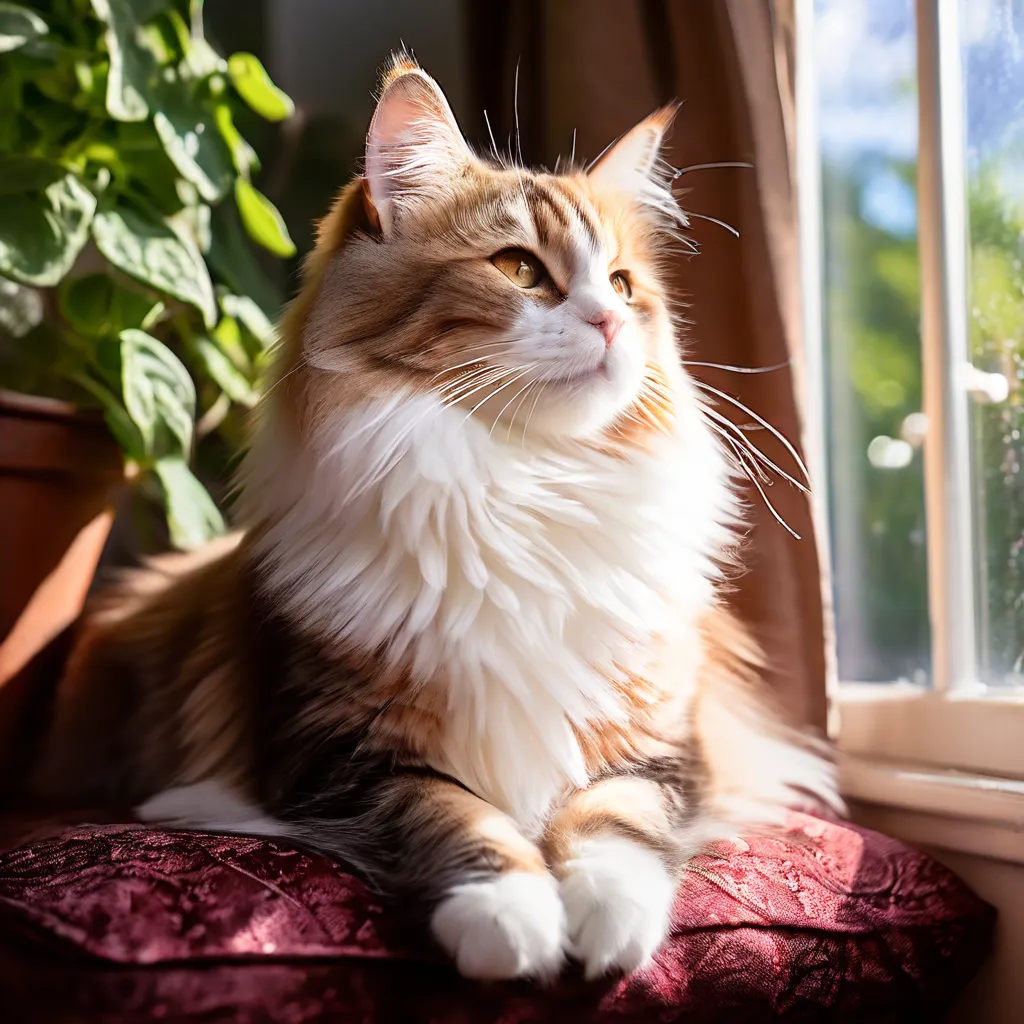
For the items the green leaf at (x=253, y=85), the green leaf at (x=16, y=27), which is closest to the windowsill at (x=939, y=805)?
the green leaf at (x=253, y=85)

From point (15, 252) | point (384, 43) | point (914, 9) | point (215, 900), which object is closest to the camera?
point (215, 900)

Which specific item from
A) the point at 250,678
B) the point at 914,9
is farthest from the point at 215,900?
the point at 914,9

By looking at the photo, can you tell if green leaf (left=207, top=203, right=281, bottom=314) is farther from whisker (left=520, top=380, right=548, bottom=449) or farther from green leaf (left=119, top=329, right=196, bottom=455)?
whisker (left=520, top=380, right=548, bottom=449)

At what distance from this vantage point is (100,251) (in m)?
1.65

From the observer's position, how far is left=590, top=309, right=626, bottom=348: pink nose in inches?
42.9

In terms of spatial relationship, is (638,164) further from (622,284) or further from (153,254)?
(153,254)

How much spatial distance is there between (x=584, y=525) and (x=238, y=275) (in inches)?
42.3

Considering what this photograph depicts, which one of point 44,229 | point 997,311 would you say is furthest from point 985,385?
point 44,229

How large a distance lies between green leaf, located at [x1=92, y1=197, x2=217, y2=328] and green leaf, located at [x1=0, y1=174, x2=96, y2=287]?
0.03m

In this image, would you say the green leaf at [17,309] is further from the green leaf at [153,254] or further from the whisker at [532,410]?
the whisker at [532,410]

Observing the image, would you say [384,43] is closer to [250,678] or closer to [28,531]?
[28,531]

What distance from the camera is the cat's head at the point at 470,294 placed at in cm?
109

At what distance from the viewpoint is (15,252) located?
1457 millimetres

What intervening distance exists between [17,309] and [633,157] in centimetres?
104
